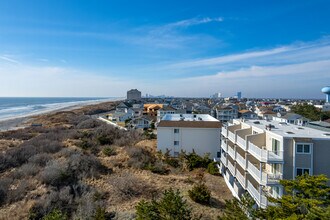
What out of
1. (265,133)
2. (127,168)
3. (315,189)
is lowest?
(127,168)

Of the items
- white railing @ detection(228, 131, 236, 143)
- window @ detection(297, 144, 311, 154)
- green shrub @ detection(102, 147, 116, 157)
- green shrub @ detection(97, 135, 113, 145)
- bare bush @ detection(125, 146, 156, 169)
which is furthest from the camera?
green shrub @ detection(97, 135, 113, 145)

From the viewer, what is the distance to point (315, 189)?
9305 mm

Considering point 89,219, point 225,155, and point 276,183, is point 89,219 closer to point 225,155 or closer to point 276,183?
point 276,183

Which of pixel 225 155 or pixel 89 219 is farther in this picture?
pixel 225 155

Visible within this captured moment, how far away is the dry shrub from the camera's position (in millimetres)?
16675

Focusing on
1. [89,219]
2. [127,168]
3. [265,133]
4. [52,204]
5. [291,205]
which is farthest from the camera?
[127,168]

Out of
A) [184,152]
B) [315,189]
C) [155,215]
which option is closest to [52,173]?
[155,215]

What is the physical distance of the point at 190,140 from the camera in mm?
29812

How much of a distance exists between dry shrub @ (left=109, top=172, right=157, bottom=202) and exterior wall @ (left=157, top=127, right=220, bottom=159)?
11.7 m

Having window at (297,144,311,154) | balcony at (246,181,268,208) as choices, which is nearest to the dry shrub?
balcony at (246,181,268,208)

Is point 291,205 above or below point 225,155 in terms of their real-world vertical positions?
above

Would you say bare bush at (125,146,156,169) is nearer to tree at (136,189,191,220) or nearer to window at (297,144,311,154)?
tree at (136,189,191,220)

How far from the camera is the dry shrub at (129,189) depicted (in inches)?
656

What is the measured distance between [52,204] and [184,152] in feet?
53.7
